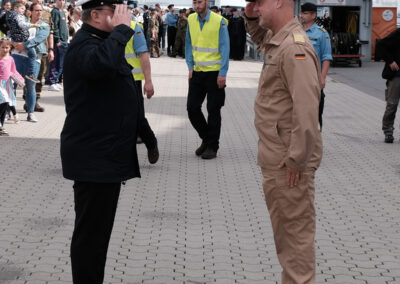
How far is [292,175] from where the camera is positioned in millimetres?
4156

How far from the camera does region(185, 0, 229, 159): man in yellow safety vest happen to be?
9.99 m

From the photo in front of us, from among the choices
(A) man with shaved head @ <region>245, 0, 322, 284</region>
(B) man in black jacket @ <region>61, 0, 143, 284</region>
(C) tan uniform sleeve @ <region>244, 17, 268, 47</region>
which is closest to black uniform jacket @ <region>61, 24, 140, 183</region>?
(B) man in black jacket @ <region>61, 0, 143, 284</region>

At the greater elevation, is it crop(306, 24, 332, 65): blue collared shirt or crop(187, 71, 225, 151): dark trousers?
crop(306, 24, 332, 65): blue collared shirt

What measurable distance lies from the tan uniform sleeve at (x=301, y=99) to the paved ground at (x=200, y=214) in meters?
1.64

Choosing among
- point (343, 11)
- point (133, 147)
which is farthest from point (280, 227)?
point (343, 11)

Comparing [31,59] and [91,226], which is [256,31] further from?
[31,59]

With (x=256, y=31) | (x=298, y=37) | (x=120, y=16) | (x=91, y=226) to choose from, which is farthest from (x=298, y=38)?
(x=91, y=226)

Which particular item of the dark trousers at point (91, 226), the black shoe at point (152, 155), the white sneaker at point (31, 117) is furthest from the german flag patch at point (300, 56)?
the white sneaker at point (31, 117)

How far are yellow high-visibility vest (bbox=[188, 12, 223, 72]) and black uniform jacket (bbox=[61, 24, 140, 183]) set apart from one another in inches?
223

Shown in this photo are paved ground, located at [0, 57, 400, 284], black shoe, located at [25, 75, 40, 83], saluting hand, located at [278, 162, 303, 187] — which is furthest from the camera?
black shoe, located at [25, 75, 40, 83]

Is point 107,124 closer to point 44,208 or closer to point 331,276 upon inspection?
point 331,276

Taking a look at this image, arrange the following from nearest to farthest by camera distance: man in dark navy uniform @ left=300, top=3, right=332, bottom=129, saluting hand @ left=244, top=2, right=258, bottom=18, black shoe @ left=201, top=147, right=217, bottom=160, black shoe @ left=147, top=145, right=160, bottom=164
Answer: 1. saluting hand @ left=244, top=2, right=258, bottom=18
2. black shoe @ left=147, top=145, right=160, bottom=164
3. man in dark navy uniform @ left=300, top=3, right=332, bottom=129
4. black shoe @ left=201, top=147, right=217, bottom=160

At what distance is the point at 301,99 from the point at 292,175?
392mm

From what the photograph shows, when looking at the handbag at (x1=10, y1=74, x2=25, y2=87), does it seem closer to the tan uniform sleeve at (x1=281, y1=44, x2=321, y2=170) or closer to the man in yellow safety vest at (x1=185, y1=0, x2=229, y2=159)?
the man in yellow safety vest at (x1=185, y1=0, x2=229, y2=159)
